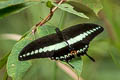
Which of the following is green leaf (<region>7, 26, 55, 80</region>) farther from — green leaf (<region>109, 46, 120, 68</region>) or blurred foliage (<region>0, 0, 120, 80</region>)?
green leaf (<region>109, 46, 120, 68</region>)

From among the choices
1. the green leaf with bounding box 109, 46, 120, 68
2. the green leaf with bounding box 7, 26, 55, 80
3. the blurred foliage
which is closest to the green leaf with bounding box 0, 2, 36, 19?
the green leaf with bounding box 7, 26, 55, 80

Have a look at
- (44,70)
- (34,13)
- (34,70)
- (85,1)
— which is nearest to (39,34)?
(85,1)

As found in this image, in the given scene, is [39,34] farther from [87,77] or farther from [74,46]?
[87,77]

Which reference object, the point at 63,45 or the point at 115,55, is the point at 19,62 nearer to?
the point at 63,45

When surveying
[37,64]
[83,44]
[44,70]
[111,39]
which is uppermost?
[83,44]

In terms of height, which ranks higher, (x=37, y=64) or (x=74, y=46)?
(x=74, y=46)

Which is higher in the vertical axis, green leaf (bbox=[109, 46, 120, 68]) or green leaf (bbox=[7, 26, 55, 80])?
green leaf (bbox=[7, 26, 55, 80])

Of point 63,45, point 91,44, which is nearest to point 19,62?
point 63,45
